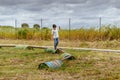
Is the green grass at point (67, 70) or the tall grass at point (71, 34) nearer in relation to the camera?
the green grass at point (67, 70)

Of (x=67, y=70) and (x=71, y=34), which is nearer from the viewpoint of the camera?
(x=67, y=70)

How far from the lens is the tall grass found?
1240 inches

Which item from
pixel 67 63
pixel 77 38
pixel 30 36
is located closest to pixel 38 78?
pixel 67 63

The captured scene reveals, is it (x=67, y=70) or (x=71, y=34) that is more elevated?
(x=71, y=34)

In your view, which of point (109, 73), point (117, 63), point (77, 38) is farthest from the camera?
point (77, 38)

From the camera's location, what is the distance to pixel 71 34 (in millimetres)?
34000

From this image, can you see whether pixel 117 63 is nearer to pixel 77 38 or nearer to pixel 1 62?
pixel 1 62

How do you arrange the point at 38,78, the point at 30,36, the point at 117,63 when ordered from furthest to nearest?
the point at 30,36 → the point at 117,63 → the point at 38,78

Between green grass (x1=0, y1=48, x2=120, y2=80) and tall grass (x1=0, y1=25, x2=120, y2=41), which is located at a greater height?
tall grass (x1=0, y1=25, x2=120, y2=41)

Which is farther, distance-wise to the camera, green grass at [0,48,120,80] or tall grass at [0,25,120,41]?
tall grass at [0,25,120,41]

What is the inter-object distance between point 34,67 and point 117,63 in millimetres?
3457

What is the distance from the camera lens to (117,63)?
15.2m

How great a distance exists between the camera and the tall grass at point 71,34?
3148cm

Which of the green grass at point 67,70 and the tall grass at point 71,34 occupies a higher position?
the tall grass at point 71,34
